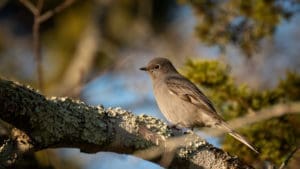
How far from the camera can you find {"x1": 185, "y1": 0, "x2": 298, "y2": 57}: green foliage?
7078 millimetres

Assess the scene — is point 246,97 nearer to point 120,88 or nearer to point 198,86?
point 198,86

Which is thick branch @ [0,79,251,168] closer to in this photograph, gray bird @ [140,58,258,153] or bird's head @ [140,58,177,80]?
gray bird @ [140,58,258,153]

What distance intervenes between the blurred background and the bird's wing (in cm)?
27

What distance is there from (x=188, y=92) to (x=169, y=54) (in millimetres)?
5156

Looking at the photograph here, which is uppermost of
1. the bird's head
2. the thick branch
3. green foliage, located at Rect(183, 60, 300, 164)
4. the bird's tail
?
the bird's head

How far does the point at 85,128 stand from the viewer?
13.9ft

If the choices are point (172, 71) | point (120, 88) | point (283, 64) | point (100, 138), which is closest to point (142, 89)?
point (120, 88)

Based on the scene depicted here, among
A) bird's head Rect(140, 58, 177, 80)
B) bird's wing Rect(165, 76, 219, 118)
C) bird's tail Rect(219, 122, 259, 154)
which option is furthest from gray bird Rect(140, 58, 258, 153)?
bird's tail Rect(219, 122, 259, 154)

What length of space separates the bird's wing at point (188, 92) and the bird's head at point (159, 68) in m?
0.42

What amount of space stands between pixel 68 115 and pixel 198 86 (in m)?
2.96

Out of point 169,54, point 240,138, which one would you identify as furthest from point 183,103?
point 169,54

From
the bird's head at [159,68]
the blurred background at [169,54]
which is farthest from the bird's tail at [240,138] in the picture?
the bird's head at [159,68]

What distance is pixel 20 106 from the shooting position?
13.0ft

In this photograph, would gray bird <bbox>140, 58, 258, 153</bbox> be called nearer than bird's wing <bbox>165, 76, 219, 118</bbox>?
Yes
